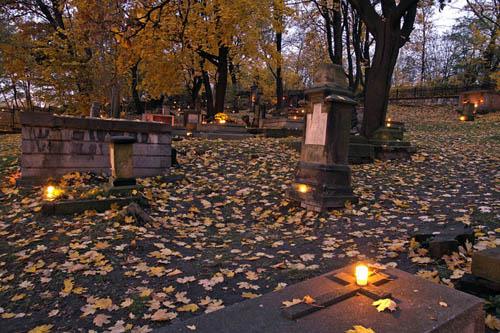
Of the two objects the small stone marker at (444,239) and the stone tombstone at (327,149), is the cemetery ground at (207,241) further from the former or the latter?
the stone tombstone at (327,149)

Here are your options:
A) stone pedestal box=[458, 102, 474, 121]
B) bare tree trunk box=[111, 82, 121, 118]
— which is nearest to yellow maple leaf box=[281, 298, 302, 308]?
bare tree trunk box=[111, 82, 121, 118]

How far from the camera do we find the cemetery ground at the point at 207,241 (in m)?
3.81

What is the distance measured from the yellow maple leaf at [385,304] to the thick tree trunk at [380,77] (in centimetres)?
1094

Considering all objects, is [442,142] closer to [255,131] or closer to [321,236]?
[255,131]

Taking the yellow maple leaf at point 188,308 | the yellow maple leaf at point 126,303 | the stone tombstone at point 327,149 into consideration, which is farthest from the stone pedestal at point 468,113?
the yellow maple leaf at point 126,303

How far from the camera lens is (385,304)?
98.3 inches

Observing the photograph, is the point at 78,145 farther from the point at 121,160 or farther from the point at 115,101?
the point at 115,101

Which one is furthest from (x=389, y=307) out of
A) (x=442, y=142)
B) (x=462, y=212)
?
(x=442, y=142)

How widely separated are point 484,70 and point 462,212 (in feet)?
119

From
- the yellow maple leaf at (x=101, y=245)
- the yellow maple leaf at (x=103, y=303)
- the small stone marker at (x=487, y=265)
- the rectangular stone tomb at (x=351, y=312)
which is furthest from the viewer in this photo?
the yellow maple leaf at (x=101, y=245)

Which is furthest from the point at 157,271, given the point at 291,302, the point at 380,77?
the point at 380,77

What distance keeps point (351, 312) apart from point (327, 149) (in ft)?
18.0

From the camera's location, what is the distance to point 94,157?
9102 millimetres

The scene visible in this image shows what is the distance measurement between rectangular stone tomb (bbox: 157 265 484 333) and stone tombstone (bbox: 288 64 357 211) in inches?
177
